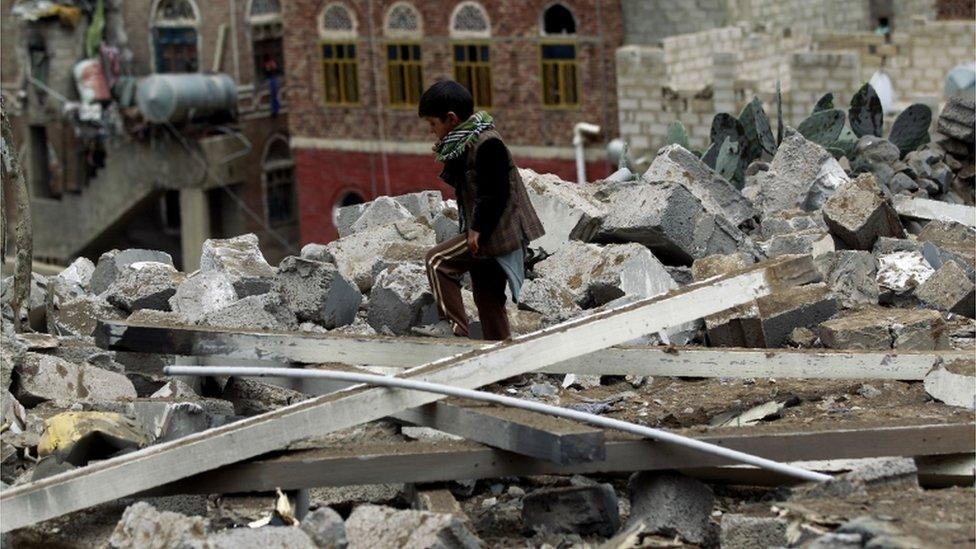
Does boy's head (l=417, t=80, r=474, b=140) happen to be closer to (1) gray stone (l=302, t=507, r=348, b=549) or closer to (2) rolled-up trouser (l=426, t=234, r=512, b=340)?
(2) rolled-up trouser (l=426, t=234, r=512, b=340)

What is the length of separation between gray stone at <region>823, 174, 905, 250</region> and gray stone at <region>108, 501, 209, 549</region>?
4.65m

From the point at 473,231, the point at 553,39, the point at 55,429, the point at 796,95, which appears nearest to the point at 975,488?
the point at 473,231

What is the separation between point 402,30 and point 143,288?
25.5 metres

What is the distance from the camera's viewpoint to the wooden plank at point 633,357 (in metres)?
7.52

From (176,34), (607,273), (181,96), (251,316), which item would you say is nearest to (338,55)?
(181,96)

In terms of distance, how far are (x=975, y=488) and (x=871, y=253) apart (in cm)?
364

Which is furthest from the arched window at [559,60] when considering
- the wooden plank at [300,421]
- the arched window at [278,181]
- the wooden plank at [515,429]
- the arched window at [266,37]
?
the wooden plank at [515,429]

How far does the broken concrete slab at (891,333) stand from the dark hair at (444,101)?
1827 millimetres

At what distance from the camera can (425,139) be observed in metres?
34.4

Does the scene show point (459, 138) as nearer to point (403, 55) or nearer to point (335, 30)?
point (403, 55)

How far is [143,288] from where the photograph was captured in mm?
9297

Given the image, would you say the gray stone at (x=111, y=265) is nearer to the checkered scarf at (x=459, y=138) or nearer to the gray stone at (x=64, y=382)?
the gray stone at (x=64, y=382)

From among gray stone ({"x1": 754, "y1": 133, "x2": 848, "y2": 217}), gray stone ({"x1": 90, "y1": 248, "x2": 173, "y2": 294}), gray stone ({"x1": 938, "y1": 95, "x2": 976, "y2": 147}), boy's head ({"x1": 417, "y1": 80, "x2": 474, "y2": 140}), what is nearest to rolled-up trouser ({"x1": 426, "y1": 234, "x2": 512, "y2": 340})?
boy's head ({"x1": 417, "y1": 80, "x2": 474, "y2": 140})

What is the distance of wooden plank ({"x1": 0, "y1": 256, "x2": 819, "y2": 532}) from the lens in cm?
628
